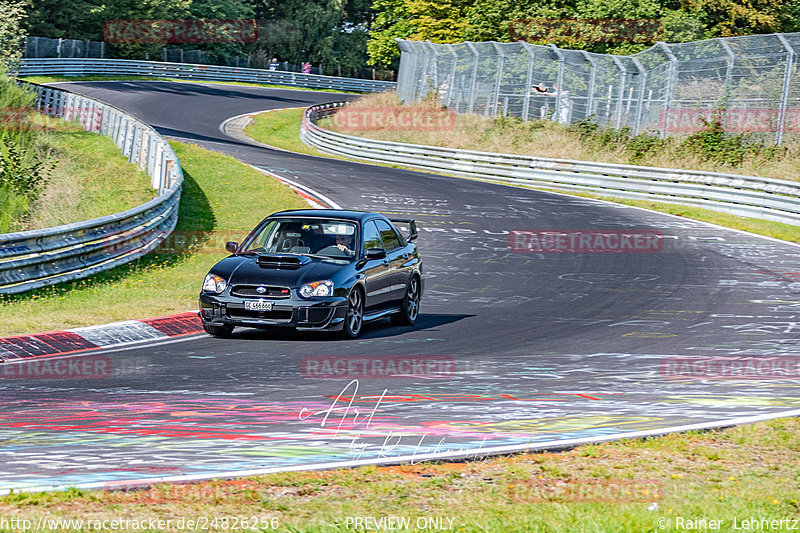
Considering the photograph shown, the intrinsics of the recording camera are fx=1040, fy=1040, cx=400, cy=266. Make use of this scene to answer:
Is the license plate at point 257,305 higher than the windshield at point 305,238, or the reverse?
the windshield at point 305,238

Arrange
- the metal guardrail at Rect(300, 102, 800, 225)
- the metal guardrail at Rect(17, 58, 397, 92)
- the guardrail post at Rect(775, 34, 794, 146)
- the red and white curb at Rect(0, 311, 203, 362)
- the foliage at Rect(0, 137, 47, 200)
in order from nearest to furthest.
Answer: the red and white curb at Rect(0, 311, 203, 362), the foliage at Rect(0, 137, 47, 200), the metal guardrail at Rect(300, 102, 800, 225), the guardrail post at Rect(775, 34, 794, 146), the metal guardrail at Rect(17, 58, 397, 92)

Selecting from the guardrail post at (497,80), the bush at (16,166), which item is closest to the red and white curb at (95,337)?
the bush at (16,166)

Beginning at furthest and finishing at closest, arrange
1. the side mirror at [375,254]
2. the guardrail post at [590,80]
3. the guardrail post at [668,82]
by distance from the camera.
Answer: the guardrail post at [590,80], the guardrail post at [668,82], the side mirror at [375,254]

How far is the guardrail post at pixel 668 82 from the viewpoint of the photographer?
34094 millimetres

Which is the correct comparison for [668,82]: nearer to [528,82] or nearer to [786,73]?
[786,73]

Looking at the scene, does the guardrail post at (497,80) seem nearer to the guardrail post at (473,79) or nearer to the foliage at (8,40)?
the guardrail post at (473,79)

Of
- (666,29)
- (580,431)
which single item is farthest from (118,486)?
(666,29)

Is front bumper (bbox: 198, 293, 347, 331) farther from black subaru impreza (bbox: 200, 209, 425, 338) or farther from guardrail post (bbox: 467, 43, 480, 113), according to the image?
guardrail post (bbox: 467, 43, 480, 113)

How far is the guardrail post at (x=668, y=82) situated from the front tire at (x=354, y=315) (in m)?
24.5

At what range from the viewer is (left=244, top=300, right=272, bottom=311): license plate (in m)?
11.8

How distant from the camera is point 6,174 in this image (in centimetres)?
2403

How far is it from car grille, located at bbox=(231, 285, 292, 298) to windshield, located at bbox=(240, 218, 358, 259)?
1.08 metres

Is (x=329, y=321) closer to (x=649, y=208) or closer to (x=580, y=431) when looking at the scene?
(x=580, y=431)

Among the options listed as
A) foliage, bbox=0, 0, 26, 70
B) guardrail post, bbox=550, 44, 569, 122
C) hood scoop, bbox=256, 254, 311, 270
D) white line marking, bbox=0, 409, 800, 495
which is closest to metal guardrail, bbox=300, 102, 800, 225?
guardrail post, bbox=550, 44, 569, 122
